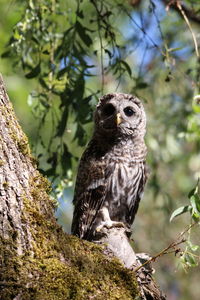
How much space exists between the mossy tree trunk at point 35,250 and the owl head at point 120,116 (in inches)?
66.2

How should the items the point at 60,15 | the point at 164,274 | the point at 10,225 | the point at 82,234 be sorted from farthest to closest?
the point at 164,274
the point at 60,15
the point at 82,234
the point at 10,225

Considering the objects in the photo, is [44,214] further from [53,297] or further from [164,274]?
[164,274]

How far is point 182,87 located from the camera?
567 centimetres

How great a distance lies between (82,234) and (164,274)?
12.1 feet

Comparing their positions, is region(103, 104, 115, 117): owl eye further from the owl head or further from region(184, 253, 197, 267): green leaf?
region(184, 253, 197, 267): green leaf

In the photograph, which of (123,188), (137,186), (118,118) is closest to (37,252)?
(123,188)

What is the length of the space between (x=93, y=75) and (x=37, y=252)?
5.52 ft

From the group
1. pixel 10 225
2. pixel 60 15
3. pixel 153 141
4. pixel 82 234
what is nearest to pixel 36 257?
pixel 10 225

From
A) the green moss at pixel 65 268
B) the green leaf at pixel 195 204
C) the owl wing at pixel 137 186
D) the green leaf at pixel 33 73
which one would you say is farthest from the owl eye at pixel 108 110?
the green moss at pixel 65 268

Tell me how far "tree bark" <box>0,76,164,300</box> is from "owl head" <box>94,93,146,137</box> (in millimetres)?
1666

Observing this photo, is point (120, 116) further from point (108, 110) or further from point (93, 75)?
point (93, 75)

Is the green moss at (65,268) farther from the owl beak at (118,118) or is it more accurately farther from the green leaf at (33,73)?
the owl beak at (118,118)

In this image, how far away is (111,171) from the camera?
383 cm

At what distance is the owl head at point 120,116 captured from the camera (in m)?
4.12
